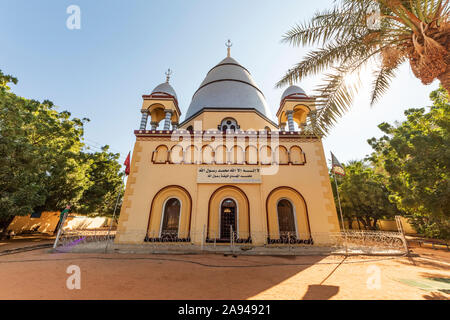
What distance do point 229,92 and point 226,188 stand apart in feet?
29.3

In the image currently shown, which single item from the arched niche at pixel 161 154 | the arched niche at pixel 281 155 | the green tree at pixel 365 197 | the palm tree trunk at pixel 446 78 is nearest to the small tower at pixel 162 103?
the arched niche at pixel 161 154

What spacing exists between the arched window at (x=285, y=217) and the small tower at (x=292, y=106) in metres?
5.52

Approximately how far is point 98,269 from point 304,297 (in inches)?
241

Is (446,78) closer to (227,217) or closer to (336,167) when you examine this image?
(336,167)

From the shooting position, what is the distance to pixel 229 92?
15.7m

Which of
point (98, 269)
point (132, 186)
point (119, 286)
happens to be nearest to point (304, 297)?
point (119, 286)

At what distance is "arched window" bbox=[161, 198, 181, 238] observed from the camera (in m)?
→ 10.6

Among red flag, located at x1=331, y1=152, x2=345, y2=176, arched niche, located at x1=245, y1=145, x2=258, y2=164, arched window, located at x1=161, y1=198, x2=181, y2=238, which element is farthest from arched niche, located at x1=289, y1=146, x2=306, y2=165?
arched window, located at x1=161, y1=198, x2=181, y2=238

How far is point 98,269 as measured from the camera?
566cm

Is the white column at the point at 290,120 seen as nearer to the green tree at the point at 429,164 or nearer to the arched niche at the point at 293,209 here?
the arched niche at the point at 293,209

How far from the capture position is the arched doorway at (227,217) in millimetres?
10789

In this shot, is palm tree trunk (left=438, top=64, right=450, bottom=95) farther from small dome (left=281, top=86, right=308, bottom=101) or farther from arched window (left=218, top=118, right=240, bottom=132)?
arched window (left=218, top=118, right=240, bottom=132)

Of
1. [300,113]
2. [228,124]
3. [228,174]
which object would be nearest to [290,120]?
[300,113]
